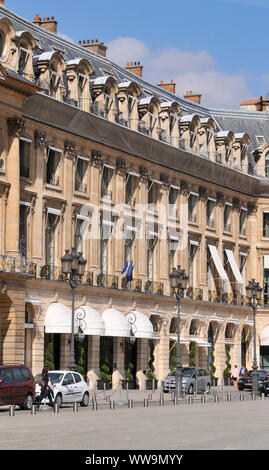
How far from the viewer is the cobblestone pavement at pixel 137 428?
91.0ft

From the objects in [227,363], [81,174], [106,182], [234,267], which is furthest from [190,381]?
[234,267]

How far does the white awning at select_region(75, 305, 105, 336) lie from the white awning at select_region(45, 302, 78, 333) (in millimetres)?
1921

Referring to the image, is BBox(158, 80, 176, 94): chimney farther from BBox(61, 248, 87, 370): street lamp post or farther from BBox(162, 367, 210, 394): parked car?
BBox(61, 248, 87, 370): street lamp post

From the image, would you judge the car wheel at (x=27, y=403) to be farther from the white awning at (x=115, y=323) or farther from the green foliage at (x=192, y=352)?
the green foliage at (x=192, y=352)

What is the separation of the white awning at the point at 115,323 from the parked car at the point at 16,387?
77.6 feet

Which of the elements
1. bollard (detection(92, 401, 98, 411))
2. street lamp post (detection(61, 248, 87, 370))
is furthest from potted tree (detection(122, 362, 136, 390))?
bollard (detection(92, 401, 98, 411))

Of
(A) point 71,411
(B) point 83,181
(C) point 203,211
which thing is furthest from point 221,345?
(A) point 71,411

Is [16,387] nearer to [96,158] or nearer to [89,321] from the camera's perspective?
[89,321]

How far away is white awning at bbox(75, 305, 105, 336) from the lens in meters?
68.8

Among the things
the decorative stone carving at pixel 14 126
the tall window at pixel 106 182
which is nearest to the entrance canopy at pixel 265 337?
the tall window at pixel 106 182

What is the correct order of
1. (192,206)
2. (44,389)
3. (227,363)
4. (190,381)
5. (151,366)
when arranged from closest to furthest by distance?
(44,389), (190,381), (151,366), (192,206), (227,363)

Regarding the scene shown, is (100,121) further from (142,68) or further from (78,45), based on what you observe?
(142,68)

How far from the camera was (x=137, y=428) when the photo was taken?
34.1 m

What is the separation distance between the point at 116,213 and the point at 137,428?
41579mm
